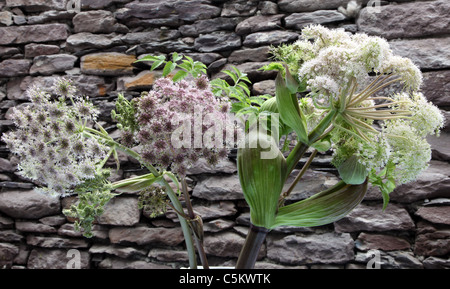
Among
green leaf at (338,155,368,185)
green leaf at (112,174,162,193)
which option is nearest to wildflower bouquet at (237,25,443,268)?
green leaf at (338,155,368,185)

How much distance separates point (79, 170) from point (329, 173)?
2.79ft

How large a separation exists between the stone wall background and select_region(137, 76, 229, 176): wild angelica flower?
0.66m

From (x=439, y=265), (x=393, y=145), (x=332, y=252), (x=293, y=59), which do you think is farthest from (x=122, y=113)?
(x=439, y=265)

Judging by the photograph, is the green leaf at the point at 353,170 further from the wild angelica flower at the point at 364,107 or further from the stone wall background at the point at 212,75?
the stone wall background at the point at 212,75

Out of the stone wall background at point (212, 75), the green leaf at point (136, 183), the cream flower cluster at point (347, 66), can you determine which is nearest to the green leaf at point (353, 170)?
the cream flower cluster at point (347, 66)

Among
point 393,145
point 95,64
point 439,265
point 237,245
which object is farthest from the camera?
point 95,64

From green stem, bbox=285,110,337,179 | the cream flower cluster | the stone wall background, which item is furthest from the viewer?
the stone wall background

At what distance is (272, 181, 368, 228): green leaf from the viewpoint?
578 mm

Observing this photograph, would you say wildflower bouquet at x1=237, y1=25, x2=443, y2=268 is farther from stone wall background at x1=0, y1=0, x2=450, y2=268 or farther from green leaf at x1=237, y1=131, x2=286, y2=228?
stone wall background at x1=0, y1=0, x2=450, y2=268

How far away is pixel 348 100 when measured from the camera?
21.0 inches

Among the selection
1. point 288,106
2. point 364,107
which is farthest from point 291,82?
point 364,107

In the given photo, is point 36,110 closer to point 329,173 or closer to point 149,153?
point 149,153

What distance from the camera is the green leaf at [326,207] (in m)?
0.58

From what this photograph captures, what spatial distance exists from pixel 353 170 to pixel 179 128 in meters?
0.28
